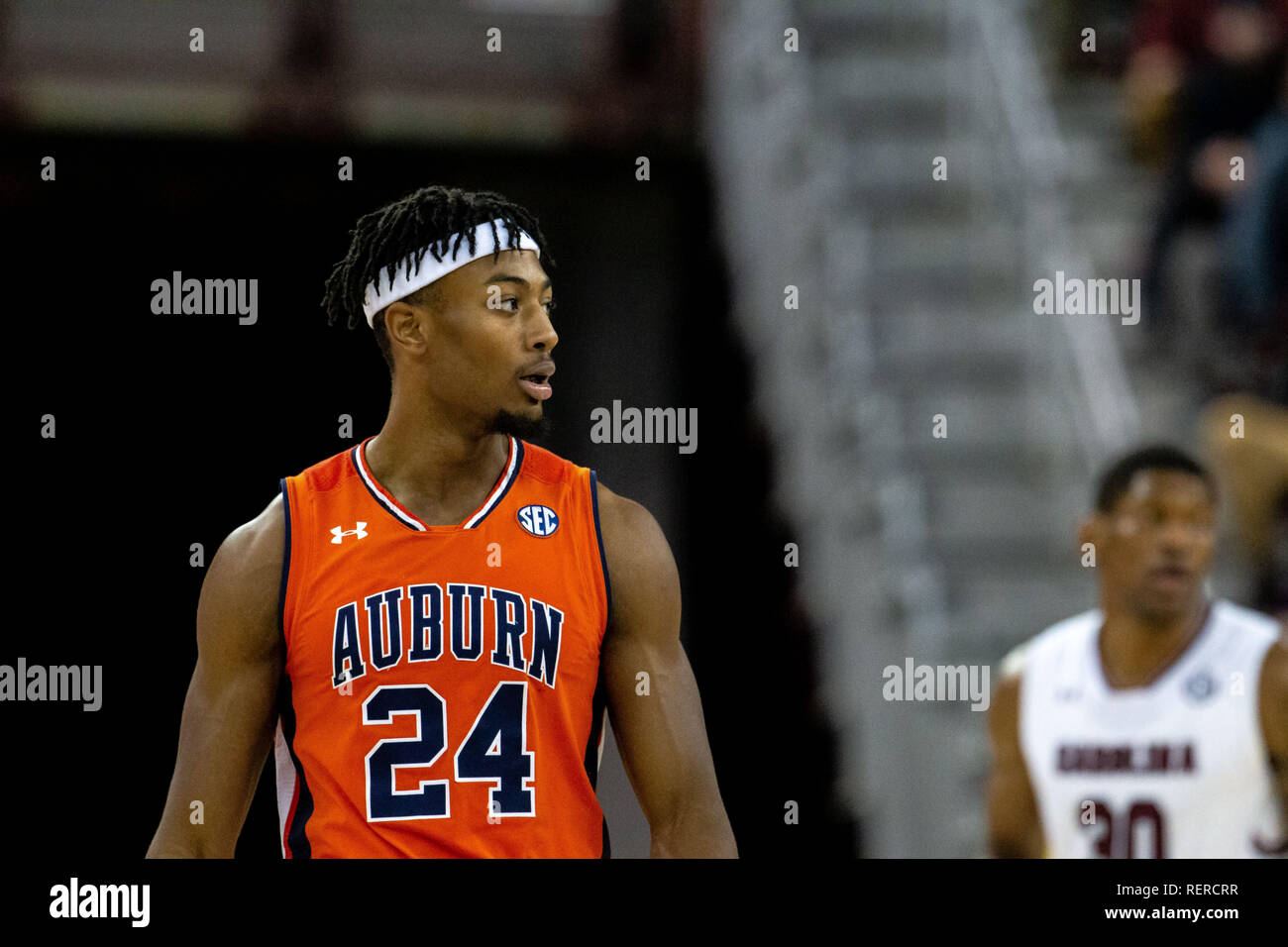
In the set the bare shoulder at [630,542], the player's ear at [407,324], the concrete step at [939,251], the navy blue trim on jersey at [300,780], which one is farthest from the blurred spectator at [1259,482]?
the navy blue trim on jersey at [300,780]

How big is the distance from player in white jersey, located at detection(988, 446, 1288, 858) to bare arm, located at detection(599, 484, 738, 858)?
72.1 inches

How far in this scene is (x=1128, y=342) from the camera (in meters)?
8.55

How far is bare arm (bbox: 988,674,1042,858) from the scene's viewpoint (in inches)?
192

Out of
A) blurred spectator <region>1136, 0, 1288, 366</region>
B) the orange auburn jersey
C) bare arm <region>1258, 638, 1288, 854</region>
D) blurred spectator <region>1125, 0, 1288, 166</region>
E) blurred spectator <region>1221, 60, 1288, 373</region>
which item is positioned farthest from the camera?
blurred spectator <region>1125, 0, 1288, 166</region>

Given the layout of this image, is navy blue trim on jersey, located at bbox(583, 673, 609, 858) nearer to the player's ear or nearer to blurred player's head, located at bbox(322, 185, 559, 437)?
blurred player's head, located at bbox(322, 185, 559, 437)

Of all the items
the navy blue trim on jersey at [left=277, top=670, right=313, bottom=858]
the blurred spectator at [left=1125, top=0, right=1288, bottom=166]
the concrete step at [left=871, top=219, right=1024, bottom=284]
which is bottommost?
the navy blue trim on jersey at [left=277, top=670, right=313, bottom=858]

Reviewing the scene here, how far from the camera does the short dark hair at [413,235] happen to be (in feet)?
10.9

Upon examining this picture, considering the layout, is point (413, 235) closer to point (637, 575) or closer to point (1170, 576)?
point (637, 575)

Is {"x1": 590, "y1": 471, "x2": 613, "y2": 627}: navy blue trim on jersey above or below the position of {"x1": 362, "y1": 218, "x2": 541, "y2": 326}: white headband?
below

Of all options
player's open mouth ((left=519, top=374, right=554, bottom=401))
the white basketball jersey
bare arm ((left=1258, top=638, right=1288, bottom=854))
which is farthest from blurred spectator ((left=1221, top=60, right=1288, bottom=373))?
player's open mouth ((left=519, top=374, right=554, bottom=401))

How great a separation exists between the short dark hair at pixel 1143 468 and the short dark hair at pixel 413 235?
2168mm

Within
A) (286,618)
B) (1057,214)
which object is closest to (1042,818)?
(286,618)

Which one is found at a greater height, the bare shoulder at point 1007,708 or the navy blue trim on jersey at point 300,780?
the bare shoulder at point 1007,708

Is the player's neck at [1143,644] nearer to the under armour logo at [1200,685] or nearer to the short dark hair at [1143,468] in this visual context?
the under armour logo at [1200,685]
